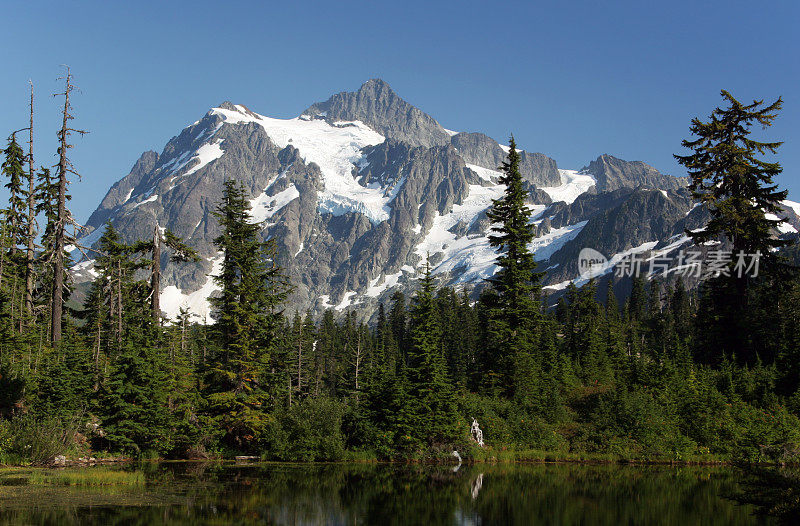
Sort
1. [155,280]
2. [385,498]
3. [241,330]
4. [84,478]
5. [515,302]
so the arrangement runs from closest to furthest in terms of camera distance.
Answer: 1. [385,498]
2. [84,478]
3. [241,330]
4. [155,280]
5. [515,302]

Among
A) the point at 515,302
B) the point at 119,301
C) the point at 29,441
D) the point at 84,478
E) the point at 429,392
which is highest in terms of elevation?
the point at 119,301

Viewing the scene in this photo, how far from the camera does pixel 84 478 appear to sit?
21875 mm

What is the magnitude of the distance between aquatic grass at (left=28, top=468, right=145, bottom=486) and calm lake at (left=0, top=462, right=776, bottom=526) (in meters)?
0.48

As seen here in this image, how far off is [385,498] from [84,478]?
Result: 1016 cm

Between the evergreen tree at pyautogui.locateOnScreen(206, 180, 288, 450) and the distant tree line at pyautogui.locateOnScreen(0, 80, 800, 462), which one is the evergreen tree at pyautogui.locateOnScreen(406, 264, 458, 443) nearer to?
the distant tree line at pyautogui.locateOnScreen(0, 80, 800, 462)

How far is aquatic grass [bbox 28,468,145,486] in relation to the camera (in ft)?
A: 70.2

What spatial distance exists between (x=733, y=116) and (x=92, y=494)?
3928 centimetres

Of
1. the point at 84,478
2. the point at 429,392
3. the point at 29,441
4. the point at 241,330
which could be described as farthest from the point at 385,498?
the point at 241,330

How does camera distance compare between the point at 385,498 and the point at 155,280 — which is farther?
the point at 155,280

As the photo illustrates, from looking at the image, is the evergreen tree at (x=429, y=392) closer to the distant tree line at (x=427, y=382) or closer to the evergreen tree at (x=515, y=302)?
the distant tree line at (x=427, y=382)

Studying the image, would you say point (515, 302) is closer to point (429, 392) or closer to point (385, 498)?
point (429, 392)

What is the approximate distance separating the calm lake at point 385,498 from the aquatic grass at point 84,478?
19.0 inches

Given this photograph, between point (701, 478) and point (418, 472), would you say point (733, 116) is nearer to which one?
point (701, 478)

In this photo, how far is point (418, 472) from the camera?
92.2 feet
